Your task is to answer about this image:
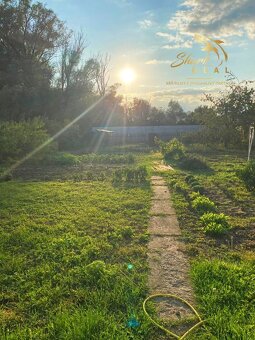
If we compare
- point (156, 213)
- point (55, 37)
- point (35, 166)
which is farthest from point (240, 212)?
point (55, 37)

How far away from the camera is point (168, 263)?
3.84 meters

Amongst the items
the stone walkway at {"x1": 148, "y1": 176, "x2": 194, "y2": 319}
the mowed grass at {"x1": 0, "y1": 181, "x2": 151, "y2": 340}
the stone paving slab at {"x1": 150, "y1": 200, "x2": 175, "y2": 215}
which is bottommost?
the mowed grass at {"x1": 0, "y1": 181, "x2": 151, "y2": 340}

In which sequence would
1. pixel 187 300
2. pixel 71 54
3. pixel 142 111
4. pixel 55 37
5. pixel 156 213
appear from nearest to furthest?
pixel 187 300 < pixel 156 213 < pixel 55 37 < pixel 71 54 < pixel 142 111

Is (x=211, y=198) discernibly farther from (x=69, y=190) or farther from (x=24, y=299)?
(x=24, y=299)

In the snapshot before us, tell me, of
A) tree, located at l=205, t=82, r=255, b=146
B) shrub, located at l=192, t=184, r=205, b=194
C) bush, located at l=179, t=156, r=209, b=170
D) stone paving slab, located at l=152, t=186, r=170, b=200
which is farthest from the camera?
tree, located at l=205, t=82, r=255, b=146

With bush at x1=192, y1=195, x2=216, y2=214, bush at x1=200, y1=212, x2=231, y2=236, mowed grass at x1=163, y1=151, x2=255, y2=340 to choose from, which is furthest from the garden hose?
bush at x1=192, y1=195, x2=216, y2=214

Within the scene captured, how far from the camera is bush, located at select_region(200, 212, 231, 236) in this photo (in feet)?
15.7

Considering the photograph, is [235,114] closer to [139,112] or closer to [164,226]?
[164,226]

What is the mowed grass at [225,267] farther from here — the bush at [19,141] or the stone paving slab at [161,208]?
the bush at [19,141]

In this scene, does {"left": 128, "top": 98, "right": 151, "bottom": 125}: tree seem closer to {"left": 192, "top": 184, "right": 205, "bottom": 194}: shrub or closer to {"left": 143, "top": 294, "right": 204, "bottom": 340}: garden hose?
{"left": 192, "top": 184, "right": 205, "bottom": 194}: shrub

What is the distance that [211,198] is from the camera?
23.3 ft

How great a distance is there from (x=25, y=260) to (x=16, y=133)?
10.0 metres

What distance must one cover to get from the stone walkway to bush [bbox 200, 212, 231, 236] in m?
0.45

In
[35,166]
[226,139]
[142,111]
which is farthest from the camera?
[142,111]
